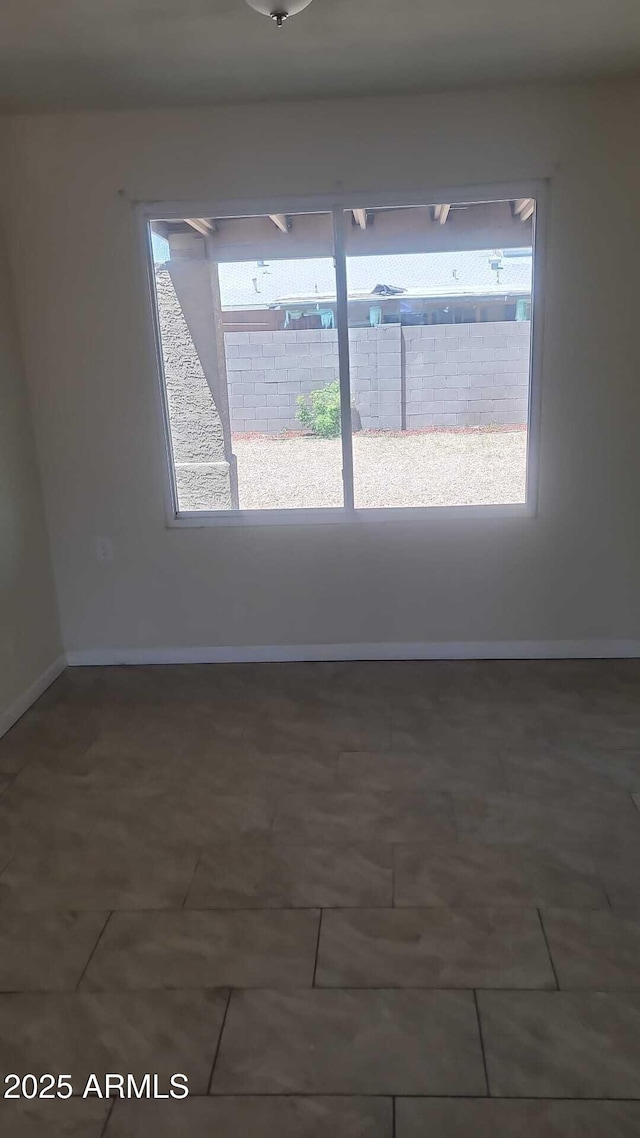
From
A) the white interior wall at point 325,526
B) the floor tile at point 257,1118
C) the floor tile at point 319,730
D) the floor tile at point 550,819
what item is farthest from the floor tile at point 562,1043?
the white interior wall at point 325,526


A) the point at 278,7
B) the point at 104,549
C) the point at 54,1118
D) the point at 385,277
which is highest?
the point at 278,7

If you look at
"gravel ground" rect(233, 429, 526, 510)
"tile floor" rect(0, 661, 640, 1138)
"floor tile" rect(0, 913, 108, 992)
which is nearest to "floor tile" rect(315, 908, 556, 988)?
"tile floor" rect(0, 661, 640, 1138)

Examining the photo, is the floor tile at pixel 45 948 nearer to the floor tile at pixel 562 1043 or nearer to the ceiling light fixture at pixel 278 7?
the floor tile at pixel 562 1043

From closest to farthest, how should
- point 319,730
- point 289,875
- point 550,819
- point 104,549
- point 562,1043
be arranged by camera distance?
point 562,1043 → point 289,875 → point 550,819 → point 319,730 → point 104,549

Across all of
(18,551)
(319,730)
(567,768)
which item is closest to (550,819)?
(567,768)

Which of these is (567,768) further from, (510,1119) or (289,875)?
(510,1119)

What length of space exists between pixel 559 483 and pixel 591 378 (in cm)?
46

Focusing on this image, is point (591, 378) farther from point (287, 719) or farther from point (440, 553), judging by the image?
point (287, 719)

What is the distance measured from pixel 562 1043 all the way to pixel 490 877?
558 mm

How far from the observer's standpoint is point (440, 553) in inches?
143

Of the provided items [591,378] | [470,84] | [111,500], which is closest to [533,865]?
[591,378]

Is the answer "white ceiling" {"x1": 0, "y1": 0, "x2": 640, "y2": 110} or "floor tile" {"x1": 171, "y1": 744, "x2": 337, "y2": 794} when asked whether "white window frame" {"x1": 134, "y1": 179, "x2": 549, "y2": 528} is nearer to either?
"white ceiling" {"x1": 0, "y1": 0, "x2": 640, "y2": 110}

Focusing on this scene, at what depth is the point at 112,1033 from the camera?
183 cm

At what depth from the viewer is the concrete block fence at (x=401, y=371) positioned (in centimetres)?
344
